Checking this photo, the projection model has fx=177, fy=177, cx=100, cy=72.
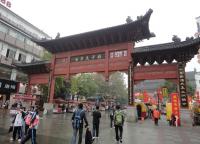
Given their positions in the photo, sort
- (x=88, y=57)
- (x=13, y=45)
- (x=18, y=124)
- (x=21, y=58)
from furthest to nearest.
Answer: (x=21, y=58) < (x=13, y=45) < (x=88, y=57) < (x=18, y=124)

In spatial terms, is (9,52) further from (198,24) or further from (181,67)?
(198,24)

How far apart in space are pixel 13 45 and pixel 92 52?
17.2 m

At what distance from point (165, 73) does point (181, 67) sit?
1.40m

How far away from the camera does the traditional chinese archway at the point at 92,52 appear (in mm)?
17469

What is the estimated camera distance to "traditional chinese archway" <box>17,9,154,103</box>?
17469 millimetres

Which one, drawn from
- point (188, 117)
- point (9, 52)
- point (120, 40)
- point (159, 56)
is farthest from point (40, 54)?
point (188, 117)

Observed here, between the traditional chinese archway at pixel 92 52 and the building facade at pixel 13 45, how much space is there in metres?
5.57

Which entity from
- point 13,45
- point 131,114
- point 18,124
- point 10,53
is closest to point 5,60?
point 10,53

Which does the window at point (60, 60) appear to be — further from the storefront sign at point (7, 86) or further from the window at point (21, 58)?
the window at point (21, 58)

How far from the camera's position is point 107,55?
1883 centimetres

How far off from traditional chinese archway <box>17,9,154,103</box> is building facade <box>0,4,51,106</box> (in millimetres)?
5566

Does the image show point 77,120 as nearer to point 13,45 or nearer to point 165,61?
point 165,61

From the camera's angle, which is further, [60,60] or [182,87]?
[60,60]

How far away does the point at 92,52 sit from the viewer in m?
20.0
